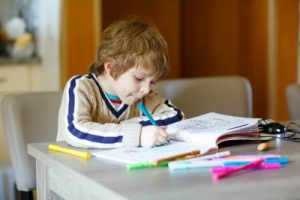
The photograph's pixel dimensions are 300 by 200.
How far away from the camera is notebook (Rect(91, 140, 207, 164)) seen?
4.30ft

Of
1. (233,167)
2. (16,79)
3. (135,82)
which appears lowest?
(16,79)

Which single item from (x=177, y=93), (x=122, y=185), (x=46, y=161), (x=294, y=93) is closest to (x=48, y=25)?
(x=177, y=93)

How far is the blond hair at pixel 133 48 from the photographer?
1.61 metres

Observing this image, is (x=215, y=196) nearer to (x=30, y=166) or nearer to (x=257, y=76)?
(x=30, y=166)

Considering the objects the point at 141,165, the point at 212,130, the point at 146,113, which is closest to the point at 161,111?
the point at 146,113

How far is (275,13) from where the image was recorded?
382 cm

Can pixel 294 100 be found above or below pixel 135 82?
below

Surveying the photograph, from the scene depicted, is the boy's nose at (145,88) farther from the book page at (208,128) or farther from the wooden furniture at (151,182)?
the wooden furniture at (151,182)

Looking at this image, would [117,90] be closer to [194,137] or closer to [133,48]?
[133,48]

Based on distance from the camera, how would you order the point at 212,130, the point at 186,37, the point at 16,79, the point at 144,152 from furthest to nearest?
the point at 186,37
the point at 16,79
the point at 212,130
the point at 144,152

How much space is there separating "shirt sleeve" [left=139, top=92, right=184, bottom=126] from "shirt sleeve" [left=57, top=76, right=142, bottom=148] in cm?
8

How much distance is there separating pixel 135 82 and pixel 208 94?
64 centimetres

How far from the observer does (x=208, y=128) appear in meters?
1.54

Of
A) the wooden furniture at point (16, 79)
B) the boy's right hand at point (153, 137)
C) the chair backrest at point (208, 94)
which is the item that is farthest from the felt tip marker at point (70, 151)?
the wooden furniture at point (16, 79)
